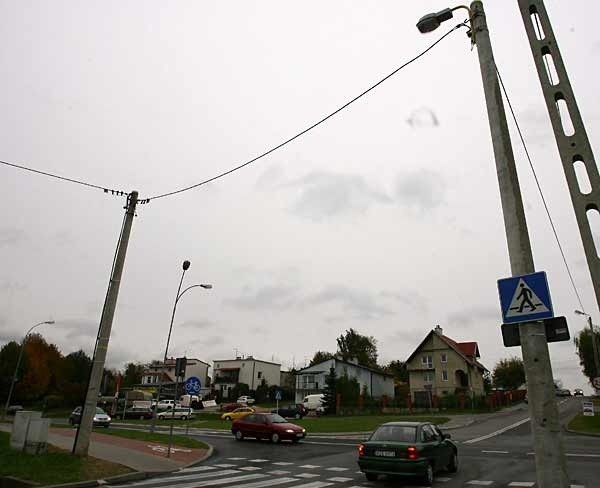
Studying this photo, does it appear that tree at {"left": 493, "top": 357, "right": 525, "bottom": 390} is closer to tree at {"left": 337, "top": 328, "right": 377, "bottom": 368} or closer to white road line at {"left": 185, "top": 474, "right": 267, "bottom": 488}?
tree at {"left": 337, "top": 328, "right": 377, "bottom": 368}

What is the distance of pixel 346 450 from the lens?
789 inches

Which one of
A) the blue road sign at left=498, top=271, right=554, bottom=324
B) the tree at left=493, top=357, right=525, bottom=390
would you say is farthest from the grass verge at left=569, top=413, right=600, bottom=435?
the tree at left=493, top=357, right=525, bottom=390

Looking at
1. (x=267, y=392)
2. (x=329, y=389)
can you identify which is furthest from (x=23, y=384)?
(x=329, y=389)

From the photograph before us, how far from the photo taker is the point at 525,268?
5645 millimetres

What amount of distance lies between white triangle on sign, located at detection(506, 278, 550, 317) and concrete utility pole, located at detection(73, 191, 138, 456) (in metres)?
12.4

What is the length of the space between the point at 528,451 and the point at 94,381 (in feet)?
55.0

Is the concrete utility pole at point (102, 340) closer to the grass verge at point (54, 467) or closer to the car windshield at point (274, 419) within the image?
the grass verge at point (54, 467)

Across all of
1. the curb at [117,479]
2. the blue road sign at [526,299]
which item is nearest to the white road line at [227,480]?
the curb at [117,479]

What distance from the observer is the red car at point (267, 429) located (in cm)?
2298

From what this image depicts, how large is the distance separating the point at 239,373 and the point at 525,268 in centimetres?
9171

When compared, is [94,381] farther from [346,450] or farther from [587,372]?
[587,372]

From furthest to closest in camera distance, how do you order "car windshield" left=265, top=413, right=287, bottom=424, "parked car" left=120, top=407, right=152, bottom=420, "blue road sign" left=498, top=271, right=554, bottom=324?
1. "parked car" left=120, top=407, right=152, bottom=420
2. "car windshield" left=265, top=413, right=287, bottom=424
3. "blue road sign" left=498, top=271, right=554, bottom=324

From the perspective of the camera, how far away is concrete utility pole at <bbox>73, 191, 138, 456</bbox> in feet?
43.8

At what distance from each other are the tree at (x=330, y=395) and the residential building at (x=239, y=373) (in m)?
41.3
